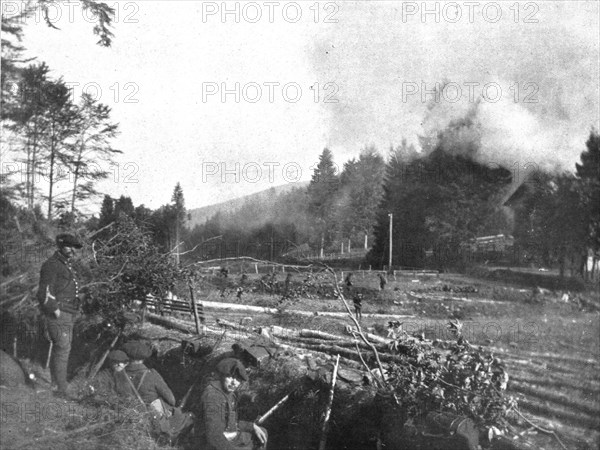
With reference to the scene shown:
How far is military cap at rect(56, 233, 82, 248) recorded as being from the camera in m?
5.62

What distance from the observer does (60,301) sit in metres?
5.51

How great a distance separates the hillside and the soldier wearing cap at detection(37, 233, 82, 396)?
1280 mm

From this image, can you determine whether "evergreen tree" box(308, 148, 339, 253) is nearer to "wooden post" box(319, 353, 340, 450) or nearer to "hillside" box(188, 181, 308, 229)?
"hillside" box(188, 181, 308, 229)

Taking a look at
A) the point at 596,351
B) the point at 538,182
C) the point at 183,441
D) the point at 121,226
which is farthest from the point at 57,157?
the point at 596,351

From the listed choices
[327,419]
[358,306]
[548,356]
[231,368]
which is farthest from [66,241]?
[548,356]

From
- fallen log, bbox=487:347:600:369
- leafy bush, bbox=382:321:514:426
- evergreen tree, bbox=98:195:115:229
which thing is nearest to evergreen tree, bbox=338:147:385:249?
leafy bush, bbox=382:321:514:426

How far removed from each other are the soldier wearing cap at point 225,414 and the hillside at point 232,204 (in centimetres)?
161

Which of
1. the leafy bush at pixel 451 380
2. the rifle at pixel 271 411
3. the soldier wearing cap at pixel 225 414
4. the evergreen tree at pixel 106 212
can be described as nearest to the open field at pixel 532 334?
the leafy bush at pixel 451 380

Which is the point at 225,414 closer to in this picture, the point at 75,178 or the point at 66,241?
the point at 66,241

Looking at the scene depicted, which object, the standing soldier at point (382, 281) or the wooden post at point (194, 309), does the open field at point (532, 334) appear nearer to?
the standing soldier at point (382, 281)

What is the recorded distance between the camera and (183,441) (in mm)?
4812

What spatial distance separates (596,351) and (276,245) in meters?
2.76

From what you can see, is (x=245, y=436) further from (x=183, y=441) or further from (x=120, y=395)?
(x=120, y=395)

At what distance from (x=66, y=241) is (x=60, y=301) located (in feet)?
2.01
